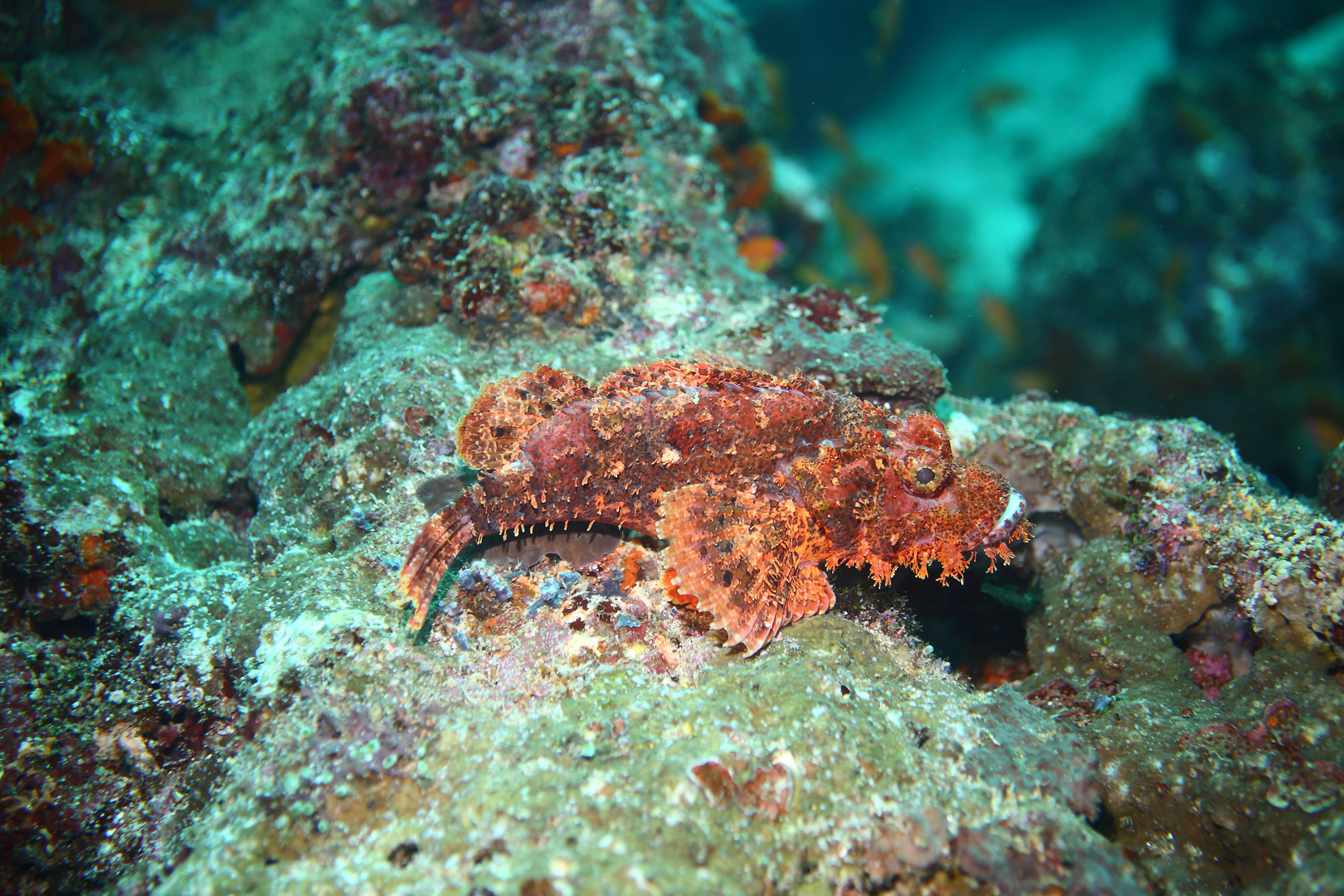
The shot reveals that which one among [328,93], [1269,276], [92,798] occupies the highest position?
[328,93]

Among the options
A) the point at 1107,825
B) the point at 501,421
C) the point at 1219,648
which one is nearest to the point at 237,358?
the point at 501,421

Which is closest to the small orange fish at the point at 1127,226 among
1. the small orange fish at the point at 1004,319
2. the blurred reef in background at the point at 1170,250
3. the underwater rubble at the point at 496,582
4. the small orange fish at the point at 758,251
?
the blurred reef in background at the point at 1170,250

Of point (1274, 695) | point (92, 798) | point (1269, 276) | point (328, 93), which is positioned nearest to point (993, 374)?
point (1269, 276)

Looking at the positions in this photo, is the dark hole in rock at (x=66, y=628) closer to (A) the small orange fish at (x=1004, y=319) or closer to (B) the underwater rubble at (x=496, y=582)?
(B) the underwater rubble at (x=496, y=582)

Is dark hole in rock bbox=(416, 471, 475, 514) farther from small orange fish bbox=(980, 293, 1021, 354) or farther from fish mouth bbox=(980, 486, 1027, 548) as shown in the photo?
small orange fish bbox=(980, 293, 1021, 354)

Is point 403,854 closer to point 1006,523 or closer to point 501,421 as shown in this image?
point 501,421

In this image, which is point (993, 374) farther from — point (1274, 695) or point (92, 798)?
point (92, 798)
